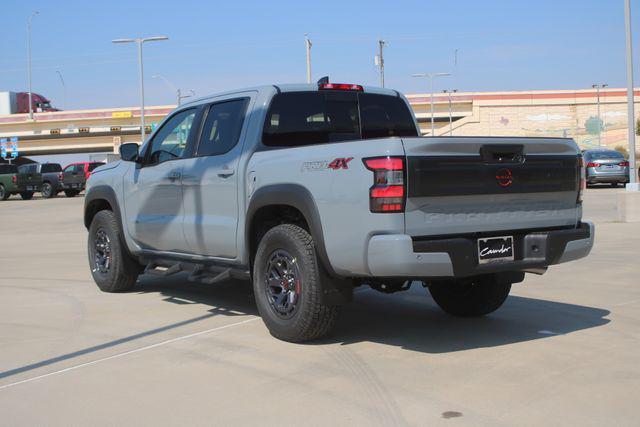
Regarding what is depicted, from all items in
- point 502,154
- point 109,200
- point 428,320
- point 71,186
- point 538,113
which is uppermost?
point 538,113

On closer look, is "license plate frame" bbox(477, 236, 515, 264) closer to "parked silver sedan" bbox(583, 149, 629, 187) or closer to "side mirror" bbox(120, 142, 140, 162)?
"side mirror" bbox(120, 142, 140, 162)

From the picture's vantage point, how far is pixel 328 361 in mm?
5254

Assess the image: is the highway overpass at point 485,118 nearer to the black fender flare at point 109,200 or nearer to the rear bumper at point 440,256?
the black fender flare at point 109,200

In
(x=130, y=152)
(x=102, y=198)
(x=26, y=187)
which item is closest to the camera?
(x=130, y=152)

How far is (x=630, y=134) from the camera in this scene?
15.5 m

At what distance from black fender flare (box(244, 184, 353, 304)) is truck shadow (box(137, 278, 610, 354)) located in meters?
0.56

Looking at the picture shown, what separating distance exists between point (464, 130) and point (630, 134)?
205 feet

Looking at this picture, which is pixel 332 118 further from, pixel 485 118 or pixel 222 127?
pixel 485 118

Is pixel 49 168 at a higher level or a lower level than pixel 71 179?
higher

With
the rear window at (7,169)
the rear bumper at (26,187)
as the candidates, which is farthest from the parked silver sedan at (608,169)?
the rear window at (7,169)

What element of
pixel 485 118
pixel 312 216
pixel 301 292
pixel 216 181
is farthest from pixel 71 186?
pixel 485 118

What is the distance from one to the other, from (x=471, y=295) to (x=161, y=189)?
3.09 meters

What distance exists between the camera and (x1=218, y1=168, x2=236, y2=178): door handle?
20.8ft

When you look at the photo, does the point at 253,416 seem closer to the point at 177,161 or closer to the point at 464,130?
the point at 177,161
